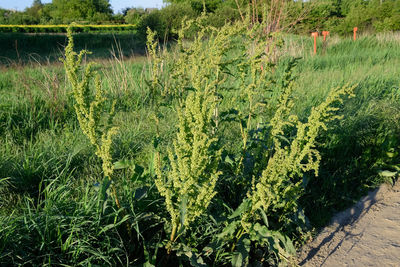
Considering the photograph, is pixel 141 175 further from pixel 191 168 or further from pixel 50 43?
pixel 50 43

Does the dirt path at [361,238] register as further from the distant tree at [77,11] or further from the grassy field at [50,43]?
the distant tree at [77,11]

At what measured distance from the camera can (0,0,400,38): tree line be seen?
852 centimetres

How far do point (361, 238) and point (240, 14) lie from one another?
5297 mm

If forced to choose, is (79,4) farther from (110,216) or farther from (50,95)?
(110,216)

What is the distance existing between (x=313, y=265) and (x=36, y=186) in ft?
7.60

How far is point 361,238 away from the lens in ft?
8.77

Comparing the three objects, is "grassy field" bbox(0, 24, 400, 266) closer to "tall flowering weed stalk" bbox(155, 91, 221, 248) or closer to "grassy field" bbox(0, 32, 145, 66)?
"tall flowering weed stalk" bbox(155, 91, 221, 248)

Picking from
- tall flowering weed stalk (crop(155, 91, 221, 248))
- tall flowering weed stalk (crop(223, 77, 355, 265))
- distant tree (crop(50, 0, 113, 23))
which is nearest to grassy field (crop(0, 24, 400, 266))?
tall flowering weed stalk (crop(223, 77, 355, 265))

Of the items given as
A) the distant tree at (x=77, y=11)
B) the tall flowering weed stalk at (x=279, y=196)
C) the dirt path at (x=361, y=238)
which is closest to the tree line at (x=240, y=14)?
the distant tree at (x=77, y=11)

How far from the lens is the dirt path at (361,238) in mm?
2428

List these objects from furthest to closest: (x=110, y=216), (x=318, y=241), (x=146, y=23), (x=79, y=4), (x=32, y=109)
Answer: (x=79, y=4), (x=146, y=23), (x=32, y=109), (x=318, y=241), (x=110, y=216)

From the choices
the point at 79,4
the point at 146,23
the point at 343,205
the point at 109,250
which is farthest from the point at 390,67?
the point at 79,4

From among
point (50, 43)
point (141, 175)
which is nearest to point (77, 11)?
point (50, 43)

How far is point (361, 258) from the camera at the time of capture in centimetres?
245
